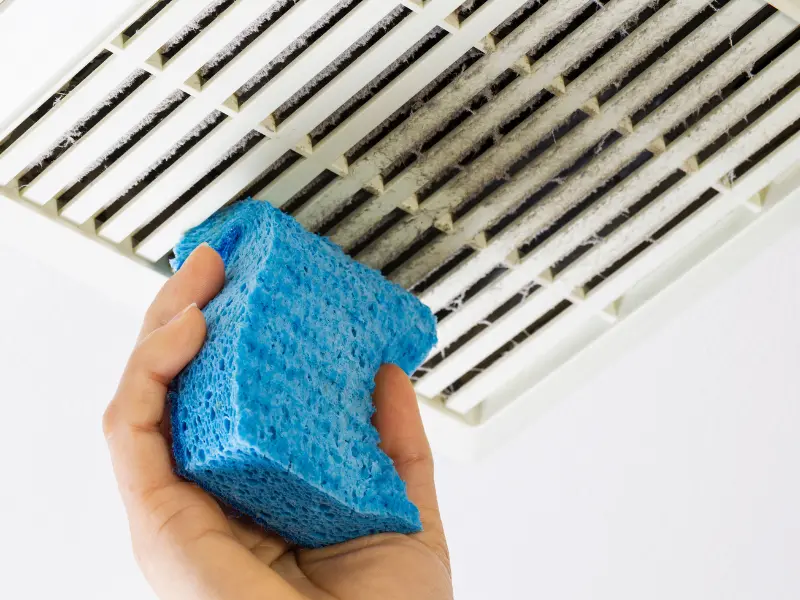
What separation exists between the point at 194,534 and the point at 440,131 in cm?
32

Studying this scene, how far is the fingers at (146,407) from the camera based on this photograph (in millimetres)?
658

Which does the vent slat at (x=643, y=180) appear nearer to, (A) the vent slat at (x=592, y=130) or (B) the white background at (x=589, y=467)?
(A) the vent slat at (x=592, y=130)

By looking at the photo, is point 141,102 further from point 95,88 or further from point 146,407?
point 146,407

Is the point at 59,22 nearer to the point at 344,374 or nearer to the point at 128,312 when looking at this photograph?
the point at 344,374

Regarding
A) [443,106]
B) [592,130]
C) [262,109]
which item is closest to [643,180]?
[592,130]

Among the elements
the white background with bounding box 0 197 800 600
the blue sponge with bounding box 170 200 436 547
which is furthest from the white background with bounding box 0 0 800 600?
the blue sponge with bounding box 170 200 436 547

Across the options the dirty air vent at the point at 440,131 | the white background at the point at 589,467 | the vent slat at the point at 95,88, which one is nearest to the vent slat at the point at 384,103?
the dirty air vent at the point at 440,131

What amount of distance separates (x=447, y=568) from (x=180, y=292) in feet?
0.93

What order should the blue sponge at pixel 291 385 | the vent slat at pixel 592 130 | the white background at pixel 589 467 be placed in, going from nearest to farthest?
the blue sponge at pixel 291 385
the vent slat at pixel 592 130
the white background at pixel 589 467

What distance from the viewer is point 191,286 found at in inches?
27.6

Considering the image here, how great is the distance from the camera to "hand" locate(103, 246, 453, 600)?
0.65m

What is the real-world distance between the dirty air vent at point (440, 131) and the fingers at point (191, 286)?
66 mm

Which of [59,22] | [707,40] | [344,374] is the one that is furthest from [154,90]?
[707,40]

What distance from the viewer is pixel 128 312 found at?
3.50ft
